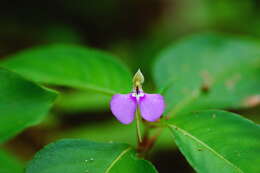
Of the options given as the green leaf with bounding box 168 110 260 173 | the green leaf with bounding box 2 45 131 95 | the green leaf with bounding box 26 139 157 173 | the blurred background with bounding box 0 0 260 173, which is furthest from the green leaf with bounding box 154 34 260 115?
the blurred background with bounding box 0 0 260 173

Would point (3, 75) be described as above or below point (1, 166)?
above

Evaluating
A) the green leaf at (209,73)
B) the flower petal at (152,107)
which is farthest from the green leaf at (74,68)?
the flower petal at (152,107)

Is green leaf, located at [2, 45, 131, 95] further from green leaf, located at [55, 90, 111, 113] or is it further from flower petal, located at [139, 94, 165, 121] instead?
green leaf, located at [55, 90, 111, 113]

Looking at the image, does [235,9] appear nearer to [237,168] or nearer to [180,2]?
[180,2]

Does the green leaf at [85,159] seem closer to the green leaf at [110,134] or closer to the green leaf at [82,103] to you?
the green leaf at [110,134]

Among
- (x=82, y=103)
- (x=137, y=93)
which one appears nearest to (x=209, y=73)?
(x=137, y=93)

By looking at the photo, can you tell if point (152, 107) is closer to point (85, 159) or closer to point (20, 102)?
point (85, 159)

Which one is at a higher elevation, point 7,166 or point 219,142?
point 7,166

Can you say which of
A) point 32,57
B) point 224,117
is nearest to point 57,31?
point 32,57
